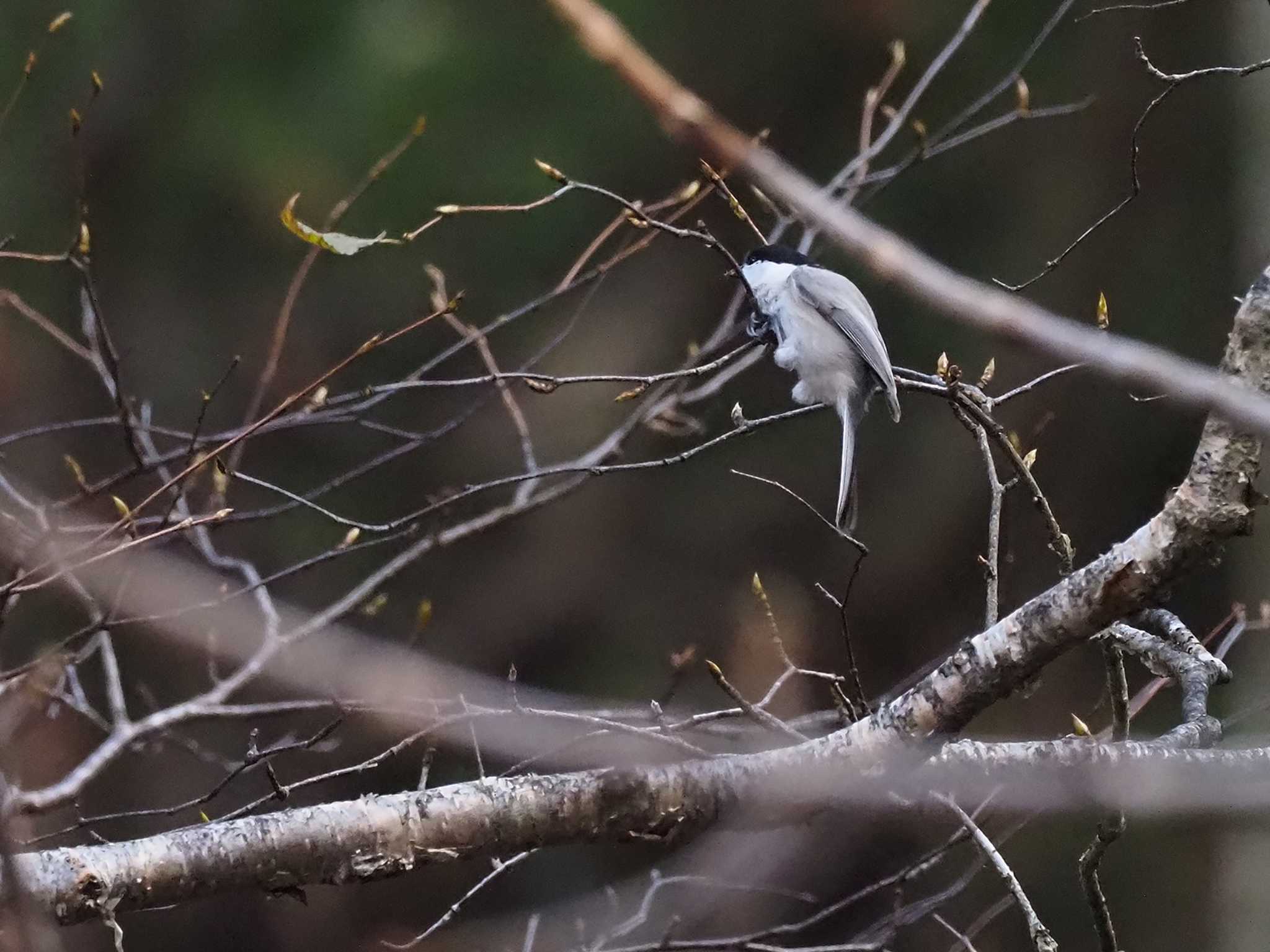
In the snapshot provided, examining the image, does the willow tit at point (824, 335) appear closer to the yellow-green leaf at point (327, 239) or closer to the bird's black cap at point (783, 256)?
the bird's black cap at point (783, 256)

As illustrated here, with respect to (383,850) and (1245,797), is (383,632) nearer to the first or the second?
(383,850)

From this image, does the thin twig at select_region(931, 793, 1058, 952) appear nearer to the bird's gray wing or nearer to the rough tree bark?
the rough tree bark

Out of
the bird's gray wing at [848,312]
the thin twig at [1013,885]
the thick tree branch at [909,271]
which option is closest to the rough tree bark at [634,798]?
the thin twig at [1013,885]

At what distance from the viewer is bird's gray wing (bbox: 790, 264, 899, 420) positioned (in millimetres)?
2303

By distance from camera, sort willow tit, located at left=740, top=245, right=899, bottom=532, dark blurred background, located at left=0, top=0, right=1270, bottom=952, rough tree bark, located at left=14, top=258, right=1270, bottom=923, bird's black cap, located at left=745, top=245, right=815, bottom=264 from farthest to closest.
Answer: dark blurred background, located at left=0, top=0, right=1270, bottom=952, bird's black cap, located at left=745, top=245, right=815, bottom=264, willow tit, located at left=740, top=245, right=899, bottom=532, rough tree bark, located at left=14, top=258, right=1270, bottom=923

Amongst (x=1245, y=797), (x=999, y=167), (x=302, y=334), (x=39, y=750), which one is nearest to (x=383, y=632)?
(x=302, y=334)

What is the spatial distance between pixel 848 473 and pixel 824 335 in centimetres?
28

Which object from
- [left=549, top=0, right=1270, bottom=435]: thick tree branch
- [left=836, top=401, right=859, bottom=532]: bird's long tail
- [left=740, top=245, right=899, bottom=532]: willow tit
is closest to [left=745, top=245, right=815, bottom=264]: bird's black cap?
[left=740, top=245, right=899, bottom=532]: willow tit

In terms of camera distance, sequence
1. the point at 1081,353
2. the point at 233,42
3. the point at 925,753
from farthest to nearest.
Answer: the point at 233,42 < the point at 925,753 < the point at 1081,353

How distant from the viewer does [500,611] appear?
4.45m

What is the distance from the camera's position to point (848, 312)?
2414mm

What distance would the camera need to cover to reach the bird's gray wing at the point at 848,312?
7.55 ft

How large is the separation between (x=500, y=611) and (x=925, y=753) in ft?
10.9

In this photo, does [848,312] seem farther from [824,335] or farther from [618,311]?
[618,311]
